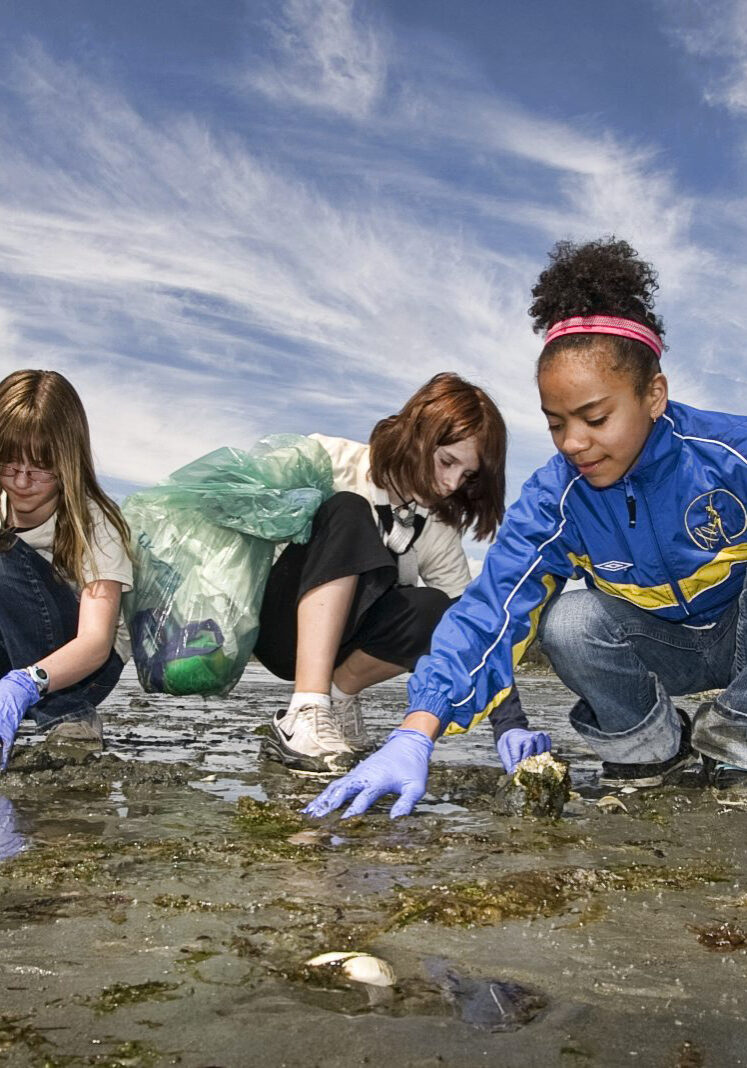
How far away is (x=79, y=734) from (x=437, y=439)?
169cm

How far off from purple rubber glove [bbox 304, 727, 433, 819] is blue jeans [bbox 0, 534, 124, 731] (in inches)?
55.8

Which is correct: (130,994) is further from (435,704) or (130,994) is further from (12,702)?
(12,702)

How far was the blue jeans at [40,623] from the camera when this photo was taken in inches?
134

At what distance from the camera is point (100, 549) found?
327cm

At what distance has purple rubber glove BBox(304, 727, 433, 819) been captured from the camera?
2402 millimetres

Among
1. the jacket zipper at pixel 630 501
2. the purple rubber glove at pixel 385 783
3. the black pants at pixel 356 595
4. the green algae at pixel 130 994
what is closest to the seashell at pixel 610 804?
the purple rubber glove at pixel 385 783

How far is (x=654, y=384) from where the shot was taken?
8.68ft

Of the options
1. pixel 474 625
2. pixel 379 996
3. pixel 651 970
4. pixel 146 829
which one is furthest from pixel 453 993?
pixel 474 625

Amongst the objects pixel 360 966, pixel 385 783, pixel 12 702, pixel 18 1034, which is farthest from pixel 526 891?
pixel 12 702

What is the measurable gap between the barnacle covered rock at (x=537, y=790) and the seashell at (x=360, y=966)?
1197 mm

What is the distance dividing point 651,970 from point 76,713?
2.65 meters

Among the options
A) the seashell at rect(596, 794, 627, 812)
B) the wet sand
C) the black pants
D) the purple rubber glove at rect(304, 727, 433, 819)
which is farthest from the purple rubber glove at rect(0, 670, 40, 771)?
the seashell at rect(596, 794, 627, 812)

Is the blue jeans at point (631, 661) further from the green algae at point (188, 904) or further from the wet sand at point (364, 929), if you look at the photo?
the green algae at point (188, 904)

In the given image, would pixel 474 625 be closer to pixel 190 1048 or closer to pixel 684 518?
pixel 684 518
